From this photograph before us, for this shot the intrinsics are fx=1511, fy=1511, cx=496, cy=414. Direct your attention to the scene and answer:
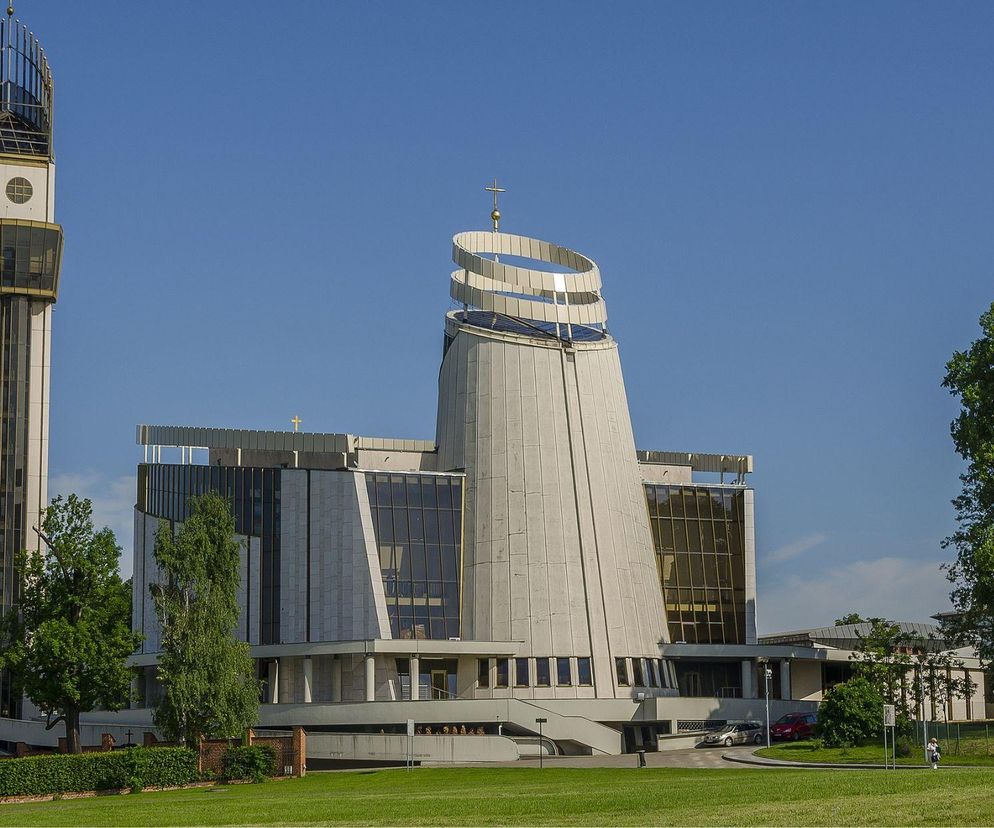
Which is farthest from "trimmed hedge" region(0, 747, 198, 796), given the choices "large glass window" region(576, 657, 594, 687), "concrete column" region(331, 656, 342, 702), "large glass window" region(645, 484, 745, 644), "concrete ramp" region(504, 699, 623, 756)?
"large glass window" region(645, 484, 745, 644)

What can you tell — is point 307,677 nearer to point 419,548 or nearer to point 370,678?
point 370,678

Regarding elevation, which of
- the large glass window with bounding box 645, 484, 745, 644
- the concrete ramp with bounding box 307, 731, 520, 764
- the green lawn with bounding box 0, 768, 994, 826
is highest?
the large glass window with bounding box 645, 484, 745, 644

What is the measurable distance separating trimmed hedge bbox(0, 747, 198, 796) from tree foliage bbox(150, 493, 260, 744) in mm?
2144

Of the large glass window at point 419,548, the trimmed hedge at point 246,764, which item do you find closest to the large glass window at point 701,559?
the large glass window at point 419,548

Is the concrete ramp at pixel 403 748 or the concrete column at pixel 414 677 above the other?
the concrete column at pixel 414 677

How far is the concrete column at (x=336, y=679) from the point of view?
246 feet

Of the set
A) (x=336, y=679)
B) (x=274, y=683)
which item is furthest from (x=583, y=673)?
(x=274, y=683)

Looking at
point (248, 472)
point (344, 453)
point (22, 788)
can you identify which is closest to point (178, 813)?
point (22, 788)

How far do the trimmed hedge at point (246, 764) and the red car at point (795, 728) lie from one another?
26767 millimetres

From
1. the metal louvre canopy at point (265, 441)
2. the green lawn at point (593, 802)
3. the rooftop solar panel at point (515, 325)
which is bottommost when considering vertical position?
the green lawn at point (593, 802)

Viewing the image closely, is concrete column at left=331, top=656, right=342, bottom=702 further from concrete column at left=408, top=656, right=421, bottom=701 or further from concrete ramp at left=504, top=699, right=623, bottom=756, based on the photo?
concrete ramp at left=504, top=699, right=623, bottom=756

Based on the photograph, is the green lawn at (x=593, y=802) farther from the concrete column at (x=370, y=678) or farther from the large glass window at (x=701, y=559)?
the large glass window at (x=701, y=559)

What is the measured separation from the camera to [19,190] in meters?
110

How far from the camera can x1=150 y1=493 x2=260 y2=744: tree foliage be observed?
186 feet
